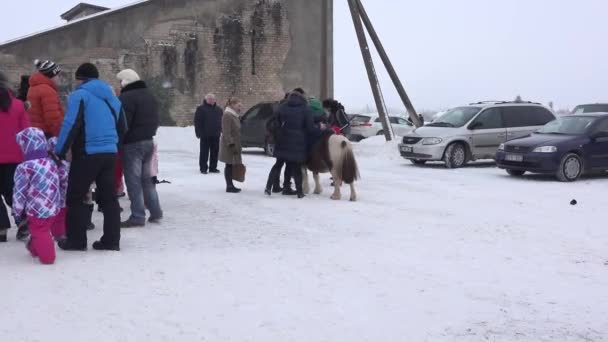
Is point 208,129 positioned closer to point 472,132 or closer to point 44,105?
point 472,132

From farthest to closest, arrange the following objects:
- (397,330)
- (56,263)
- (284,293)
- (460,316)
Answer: (56,263)
(284,293)
(460,316)
(397,330)

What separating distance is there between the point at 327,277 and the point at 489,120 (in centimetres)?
1284

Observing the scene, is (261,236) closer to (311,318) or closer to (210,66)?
(311,318)

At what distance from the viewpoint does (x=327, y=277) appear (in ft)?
20.3

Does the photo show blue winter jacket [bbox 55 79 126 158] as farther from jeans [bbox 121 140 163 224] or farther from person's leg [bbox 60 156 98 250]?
jeans [bbox 121 140 163 224]

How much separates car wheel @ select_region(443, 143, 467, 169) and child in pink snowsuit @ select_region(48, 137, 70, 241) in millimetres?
11675

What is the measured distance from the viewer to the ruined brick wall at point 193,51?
23969 millimetres

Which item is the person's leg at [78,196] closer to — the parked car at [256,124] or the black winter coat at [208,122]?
the black winter coat at [208,122]

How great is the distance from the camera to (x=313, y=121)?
11.2m

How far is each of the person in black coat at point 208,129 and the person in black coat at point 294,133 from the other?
3.87 meters

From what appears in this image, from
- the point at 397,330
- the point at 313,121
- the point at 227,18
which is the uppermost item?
the point at 227,18

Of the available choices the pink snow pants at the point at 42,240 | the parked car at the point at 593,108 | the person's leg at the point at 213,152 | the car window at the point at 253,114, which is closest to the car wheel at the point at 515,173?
the person's leg at the point at 213,152

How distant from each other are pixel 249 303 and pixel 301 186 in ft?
19.5

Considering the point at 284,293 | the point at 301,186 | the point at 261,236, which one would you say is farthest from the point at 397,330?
the point at 301,186
